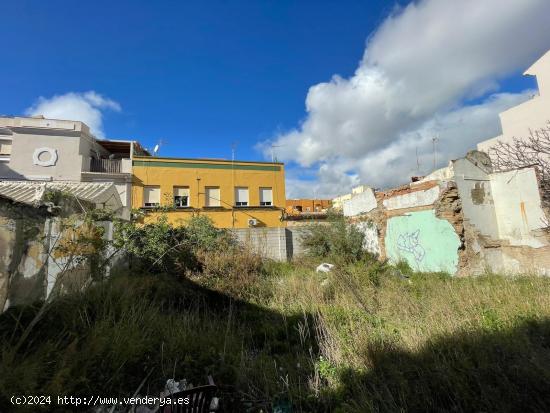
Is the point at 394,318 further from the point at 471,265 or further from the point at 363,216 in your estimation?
the point at 363,216

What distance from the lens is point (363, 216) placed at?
39.9ft

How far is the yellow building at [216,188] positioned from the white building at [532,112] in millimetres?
13924

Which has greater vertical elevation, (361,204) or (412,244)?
(361,204)

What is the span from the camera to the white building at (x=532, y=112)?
1550 centimetres

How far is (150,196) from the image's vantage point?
19141 mm

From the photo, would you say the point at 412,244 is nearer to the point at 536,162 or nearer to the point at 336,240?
the point at 336,240

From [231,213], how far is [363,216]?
10.5 m

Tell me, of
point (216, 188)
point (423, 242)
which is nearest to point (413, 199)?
point (423, 242)

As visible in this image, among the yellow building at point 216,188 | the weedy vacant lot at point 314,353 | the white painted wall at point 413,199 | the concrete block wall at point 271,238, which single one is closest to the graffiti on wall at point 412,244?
the white painted wall at point 413,199

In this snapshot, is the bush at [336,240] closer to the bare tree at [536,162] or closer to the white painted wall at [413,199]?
the white painted wall at [413,199]

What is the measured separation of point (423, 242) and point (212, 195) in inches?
558

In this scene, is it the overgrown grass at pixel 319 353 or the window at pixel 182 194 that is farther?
the window at pixel 182 194

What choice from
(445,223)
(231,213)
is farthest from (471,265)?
(231,213)

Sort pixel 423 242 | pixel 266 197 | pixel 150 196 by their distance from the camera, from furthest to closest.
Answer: pixel 266 197, pixel 150 196, pixel 423 242
